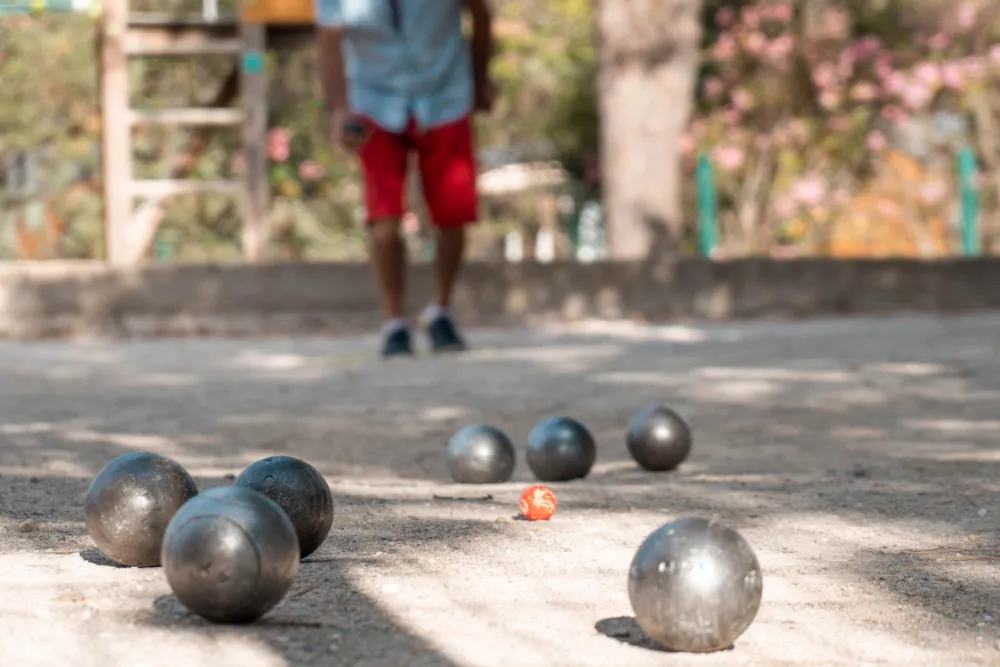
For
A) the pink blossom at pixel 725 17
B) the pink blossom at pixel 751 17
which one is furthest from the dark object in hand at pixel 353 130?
the pink blossom at pixel 725 17

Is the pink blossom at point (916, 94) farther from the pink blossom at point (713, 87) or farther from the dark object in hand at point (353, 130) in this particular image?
the dark object in hand at point (353, 130)

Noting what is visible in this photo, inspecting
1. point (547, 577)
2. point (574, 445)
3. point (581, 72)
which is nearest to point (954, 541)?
point (547, 577)

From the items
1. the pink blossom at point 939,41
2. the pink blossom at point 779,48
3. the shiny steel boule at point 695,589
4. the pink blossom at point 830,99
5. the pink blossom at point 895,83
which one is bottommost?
the shiny steel boule at point 695,589

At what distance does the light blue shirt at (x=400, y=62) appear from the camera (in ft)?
23.4

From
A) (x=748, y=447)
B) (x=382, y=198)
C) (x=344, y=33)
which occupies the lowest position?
(x=748, y=447)

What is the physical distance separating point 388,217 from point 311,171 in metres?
7.64

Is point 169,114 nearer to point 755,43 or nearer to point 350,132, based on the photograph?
point 350,132

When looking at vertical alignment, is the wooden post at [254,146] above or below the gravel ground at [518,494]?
above

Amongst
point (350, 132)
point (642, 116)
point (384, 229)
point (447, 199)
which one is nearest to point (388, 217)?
point (384, 229)

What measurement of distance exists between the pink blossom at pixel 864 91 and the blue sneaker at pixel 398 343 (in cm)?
859

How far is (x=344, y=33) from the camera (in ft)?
23.8

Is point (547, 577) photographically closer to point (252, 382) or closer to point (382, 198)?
point (252, 382)

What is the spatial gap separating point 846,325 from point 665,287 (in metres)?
1.26

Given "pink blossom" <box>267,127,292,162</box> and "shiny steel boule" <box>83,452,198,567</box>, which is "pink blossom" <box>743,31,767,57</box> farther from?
"shiny steel boule" <box>83,452,198,567</box>
